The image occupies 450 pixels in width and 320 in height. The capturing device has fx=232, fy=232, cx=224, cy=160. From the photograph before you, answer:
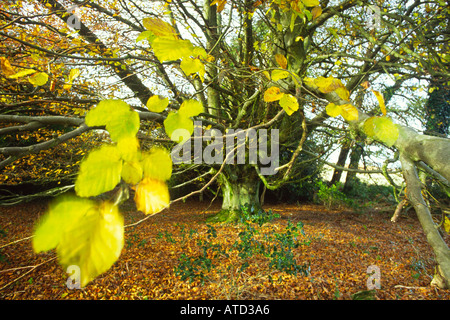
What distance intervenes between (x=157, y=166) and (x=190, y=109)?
0.48 feet

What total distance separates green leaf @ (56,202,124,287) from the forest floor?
1.97 meters

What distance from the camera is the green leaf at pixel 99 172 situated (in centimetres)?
34

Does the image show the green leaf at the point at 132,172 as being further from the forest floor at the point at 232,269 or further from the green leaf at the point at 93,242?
the forest floor at the point at 232,269

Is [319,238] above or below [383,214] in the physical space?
above

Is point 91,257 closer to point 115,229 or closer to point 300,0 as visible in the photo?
point 115,229

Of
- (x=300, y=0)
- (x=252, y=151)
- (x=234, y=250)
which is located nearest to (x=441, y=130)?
(x=252, y=151)

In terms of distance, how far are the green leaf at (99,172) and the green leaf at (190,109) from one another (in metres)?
0.16

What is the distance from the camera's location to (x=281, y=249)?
11.9 ft

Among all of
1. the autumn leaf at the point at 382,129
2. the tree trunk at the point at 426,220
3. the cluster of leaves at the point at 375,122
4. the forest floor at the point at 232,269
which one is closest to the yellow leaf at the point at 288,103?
the cluster of leaves at the point at 375,122

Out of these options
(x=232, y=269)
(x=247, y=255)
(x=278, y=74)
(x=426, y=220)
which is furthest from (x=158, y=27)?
(x=247, y=255)

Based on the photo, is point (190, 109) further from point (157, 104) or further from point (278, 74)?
point (278, 74)

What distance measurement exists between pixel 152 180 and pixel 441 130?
10.3 meters

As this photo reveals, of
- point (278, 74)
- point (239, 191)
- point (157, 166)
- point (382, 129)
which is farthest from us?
point (239, 191)

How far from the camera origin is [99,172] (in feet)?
1.18
